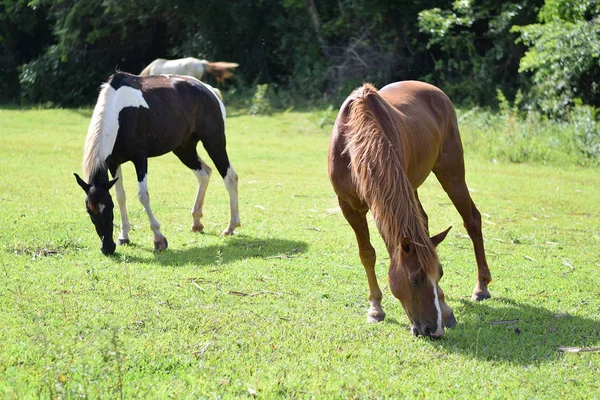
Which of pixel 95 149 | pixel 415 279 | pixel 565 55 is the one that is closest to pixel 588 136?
pixel 565 55

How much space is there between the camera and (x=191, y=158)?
8984mm

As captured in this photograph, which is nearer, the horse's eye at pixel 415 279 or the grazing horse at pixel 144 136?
the horse's eye at pixel 415 279

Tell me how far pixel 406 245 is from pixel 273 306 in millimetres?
1527

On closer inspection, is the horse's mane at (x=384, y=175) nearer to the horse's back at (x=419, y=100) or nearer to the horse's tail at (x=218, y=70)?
the horse's back at (x=419, y=100)

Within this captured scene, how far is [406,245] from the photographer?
4.47m

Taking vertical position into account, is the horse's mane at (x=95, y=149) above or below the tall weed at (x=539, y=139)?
above

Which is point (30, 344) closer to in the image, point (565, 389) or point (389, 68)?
point (565, 389)

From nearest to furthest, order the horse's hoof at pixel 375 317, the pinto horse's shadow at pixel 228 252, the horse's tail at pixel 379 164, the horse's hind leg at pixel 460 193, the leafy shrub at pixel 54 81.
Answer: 1. the horse's tail at pixel 379 164
2. the horse's hoof at pixel 375 317
3. the horse's hind leg at pixel 460 193
4. the pinto horse's shadow at pixel 228 252
5. the leafy shrub at pixel 54 81

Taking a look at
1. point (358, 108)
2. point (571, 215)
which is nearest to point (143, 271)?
point (358, 108)

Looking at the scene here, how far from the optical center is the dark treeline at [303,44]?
63.7 feet

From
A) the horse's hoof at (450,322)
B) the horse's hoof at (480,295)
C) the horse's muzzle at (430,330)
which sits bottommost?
the horse's hoof at (480,295)

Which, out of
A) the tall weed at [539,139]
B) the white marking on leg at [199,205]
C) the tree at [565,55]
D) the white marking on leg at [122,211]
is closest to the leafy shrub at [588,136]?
the tall weed at [539,139]

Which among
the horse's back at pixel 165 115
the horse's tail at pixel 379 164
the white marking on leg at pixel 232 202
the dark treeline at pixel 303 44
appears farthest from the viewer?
the dark treeline at pixel 303 44

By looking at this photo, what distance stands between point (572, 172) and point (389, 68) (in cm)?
995
